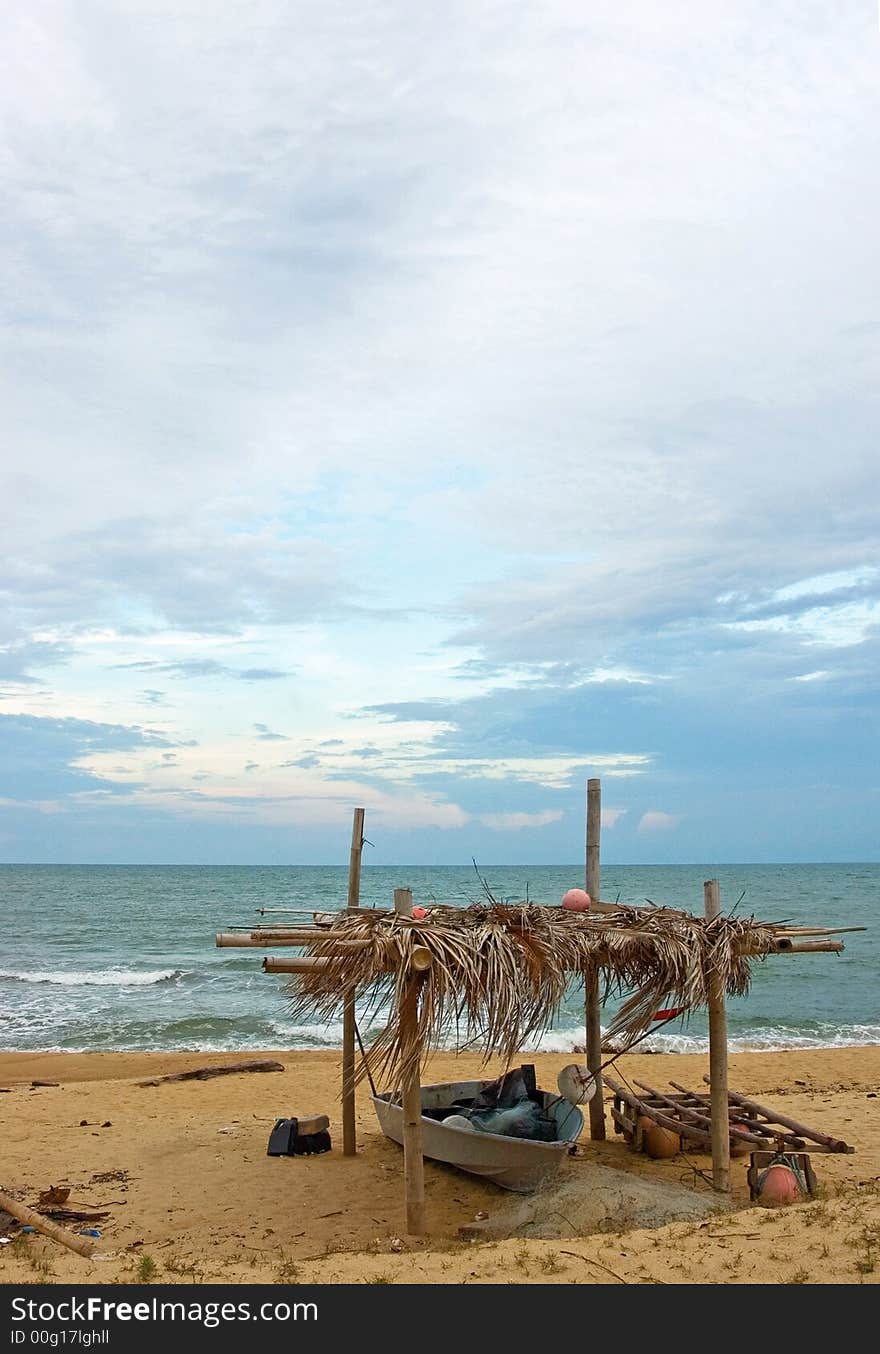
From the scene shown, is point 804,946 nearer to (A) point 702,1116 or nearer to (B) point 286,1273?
(A) point 702,1116

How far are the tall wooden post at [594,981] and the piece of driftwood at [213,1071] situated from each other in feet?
21.9

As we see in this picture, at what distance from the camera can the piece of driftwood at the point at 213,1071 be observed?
569 inches

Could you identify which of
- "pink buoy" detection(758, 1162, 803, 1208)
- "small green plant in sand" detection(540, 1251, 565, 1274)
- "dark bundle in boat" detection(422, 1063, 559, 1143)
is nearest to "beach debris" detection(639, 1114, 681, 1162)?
"dark bundle in boat" detection(422, 1063, 559, 1143)

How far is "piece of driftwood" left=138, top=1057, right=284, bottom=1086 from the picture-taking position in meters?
14.5

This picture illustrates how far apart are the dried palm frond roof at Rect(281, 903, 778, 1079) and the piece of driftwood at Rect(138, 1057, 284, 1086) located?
7.33 metres

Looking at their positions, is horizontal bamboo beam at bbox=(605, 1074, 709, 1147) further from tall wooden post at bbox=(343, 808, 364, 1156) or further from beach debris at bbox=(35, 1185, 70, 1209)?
beach debris at bbox=(35, 1185, 70, 1209)

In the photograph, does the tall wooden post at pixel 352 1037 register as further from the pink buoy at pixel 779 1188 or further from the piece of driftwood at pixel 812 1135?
the piece of driftwood at pixel 812 1135

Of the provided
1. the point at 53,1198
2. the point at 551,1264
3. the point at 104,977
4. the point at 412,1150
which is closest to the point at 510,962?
the point at 412,1150

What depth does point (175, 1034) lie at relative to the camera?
1931 cm

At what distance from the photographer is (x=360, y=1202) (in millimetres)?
8344
